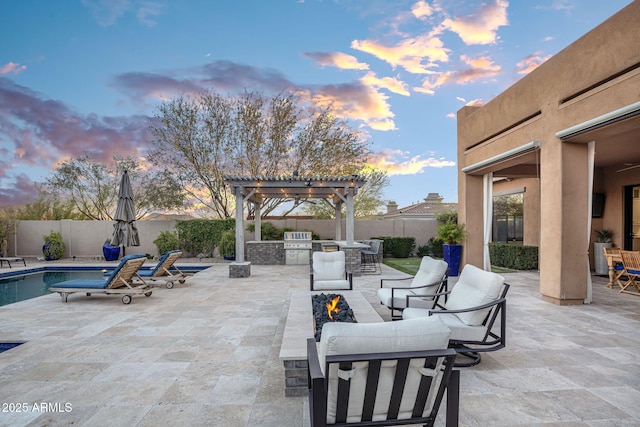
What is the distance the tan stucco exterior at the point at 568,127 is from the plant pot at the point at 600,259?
7.93 feet

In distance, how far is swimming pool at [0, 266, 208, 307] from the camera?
8.02 m

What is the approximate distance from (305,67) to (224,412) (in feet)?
39.7

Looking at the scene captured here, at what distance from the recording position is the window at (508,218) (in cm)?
1204

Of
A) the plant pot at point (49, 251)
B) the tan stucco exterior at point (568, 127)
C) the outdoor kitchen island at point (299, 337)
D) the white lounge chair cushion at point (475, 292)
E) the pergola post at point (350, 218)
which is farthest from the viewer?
the plant pot at point (49, 251)

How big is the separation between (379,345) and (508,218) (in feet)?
42.6

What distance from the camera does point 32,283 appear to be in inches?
382

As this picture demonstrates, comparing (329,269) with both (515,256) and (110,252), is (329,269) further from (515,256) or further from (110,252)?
(110,252)

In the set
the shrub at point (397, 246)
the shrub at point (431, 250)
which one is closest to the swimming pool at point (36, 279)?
the shrub at point (397, 246)

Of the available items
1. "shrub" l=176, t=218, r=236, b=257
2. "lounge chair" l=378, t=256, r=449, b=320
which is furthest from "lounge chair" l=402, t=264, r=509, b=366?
"shrub" l=176, t=218, r=236, b=257

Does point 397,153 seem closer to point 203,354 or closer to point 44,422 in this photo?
point 203,354

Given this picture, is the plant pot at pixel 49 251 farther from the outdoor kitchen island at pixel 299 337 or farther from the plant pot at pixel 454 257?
the plant pot at pixel 454 257

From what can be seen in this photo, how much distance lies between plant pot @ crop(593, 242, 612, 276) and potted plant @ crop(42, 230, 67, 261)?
19.5m

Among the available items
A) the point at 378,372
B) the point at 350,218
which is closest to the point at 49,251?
the point at 350,218

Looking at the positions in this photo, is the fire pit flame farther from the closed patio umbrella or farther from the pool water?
the closed patio umbrella
